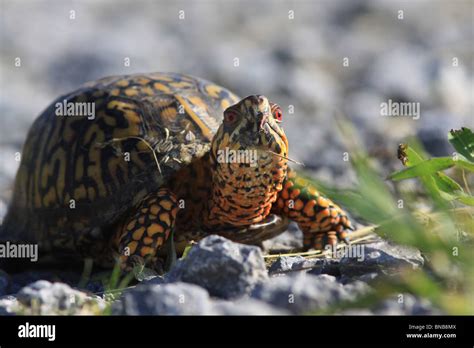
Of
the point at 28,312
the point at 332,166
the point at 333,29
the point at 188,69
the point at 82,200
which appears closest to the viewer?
the point at 28,312

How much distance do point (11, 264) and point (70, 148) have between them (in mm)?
835

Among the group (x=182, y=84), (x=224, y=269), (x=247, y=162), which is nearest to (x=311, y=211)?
(x=247, y=162)

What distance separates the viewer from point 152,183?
14.9 feet

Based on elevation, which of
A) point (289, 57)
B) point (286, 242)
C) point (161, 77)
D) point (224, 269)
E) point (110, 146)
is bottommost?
point (286, 242)

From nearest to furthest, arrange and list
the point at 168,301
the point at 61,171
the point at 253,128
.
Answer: the point at 168,301 < the point at 253,128 < the point at 61,171

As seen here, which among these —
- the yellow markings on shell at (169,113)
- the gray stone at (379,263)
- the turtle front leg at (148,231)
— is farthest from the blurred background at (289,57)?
the gray stone at (379,263)

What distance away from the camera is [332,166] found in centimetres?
725

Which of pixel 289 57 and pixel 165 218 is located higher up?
pixel 289 57

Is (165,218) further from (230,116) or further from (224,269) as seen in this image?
(224,269)

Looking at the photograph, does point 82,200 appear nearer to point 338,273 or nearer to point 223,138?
point 223,138

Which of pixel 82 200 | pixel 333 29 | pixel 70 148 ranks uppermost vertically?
pixel 333 29

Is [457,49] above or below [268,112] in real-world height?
above

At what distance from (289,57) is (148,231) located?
888 centimetres
